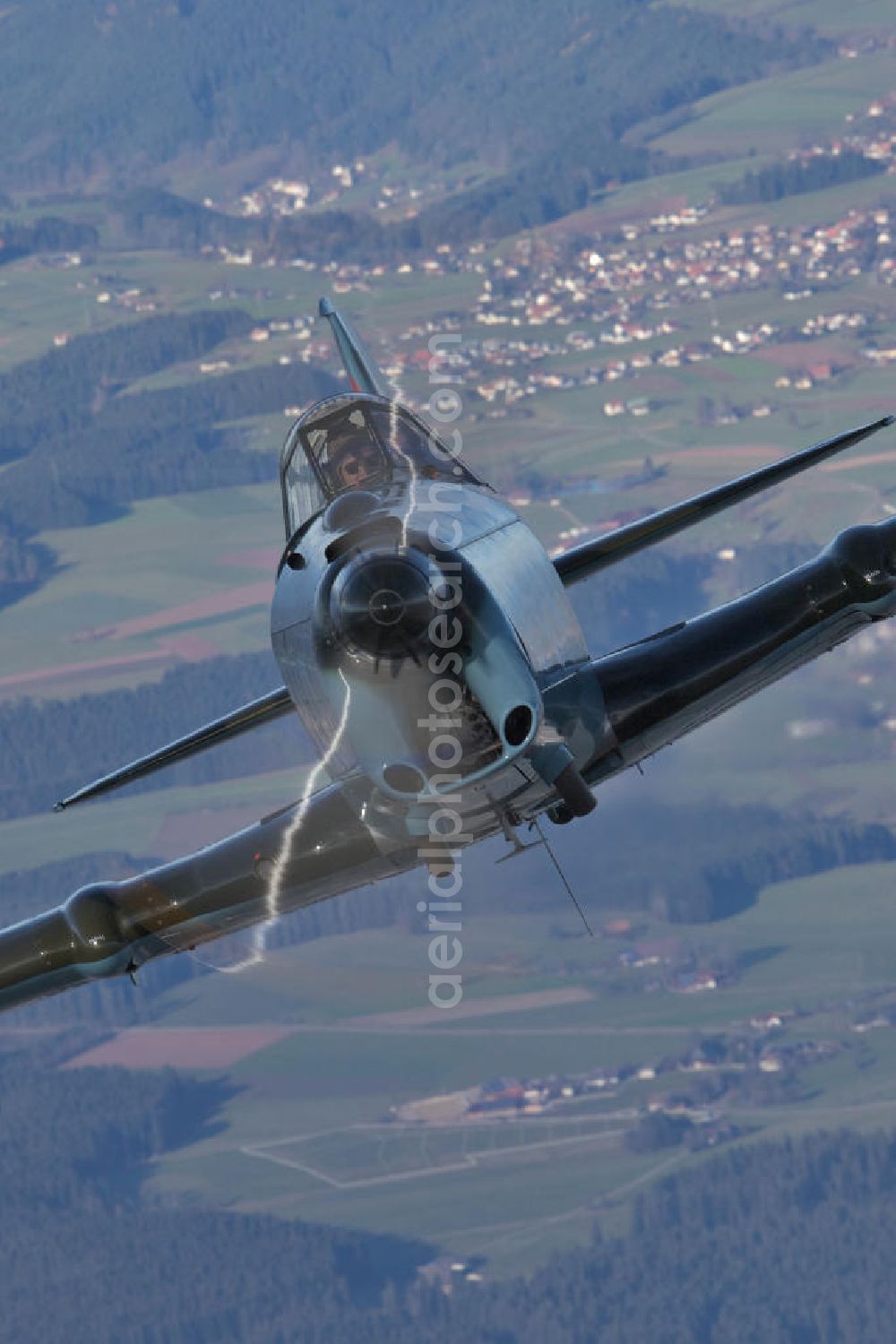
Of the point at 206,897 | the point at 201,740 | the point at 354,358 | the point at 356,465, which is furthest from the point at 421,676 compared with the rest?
the point at 354,358

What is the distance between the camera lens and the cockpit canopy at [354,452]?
40.5 m

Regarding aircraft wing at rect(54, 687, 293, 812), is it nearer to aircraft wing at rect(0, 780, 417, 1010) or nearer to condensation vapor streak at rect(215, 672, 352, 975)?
aircraft wing at rect(0, 780, 417, 1010)

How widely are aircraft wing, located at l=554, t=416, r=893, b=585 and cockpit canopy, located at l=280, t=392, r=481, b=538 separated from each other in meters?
2.62

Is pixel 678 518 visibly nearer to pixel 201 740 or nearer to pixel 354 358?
pixel 201 740

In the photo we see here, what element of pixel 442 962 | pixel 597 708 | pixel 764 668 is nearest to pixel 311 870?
pixel 442 962

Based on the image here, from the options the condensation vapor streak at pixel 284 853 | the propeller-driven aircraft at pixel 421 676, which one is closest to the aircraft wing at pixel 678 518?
the propeller-driven aircraft at pixel 421 676

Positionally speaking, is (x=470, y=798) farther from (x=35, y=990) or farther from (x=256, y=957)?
(x=35, y=990)

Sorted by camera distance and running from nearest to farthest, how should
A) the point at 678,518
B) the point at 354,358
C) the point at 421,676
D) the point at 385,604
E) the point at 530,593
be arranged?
the point at 385,604 → the point at 421,676 → the point at 530,593 → the point at 678,518 → the point at 354,358

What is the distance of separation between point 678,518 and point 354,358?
29.8ft

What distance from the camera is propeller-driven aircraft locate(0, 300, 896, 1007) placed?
36.6 m

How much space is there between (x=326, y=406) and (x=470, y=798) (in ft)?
24.3

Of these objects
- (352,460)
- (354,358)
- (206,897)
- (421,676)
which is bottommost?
(206,897)

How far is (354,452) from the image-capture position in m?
40.9

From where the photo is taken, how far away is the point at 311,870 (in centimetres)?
4038
